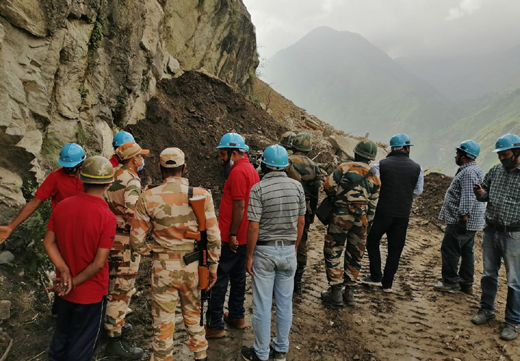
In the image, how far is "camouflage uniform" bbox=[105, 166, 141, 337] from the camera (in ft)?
10.9

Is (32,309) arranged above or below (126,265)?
below

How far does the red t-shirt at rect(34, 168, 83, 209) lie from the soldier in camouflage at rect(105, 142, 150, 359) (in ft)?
1.05

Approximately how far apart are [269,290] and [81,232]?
1816mm

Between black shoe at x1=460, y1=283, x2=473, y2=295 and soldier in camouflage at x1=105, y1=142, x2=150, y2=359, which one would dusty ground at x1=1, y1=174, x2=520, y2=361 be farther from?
soldier in camouflage at x1=105, y1=142, x2=150, y2=359

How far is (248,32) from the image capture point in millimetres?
17547

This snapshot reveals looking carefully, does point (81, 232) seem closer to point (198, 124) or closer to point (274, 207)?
point (274, 207)

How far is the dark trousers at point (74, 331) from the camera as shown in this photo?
8.46 ft

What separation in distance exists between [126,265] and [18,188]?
2064 mm

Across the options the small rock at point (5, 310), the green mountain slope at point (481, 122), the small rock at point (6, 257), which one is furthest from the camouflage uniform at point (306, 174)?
the green mountain slope at point (481, 122)

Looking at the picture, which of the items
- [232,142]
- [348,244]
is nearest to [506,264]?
[348,244]

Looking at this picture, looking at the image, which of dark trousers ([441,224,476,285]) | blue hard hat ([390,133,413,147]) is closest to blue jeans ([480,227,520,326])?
dark trousers ([441,224,476,285])

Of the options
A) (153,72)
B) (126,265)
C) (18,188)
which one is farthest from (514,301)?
(153,72)

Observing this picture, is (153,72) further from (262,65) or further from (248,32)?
(262,65)

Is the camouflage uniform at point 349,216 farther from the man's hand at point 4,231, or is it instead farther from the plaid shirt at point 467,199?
the man's hand at point 4,231
